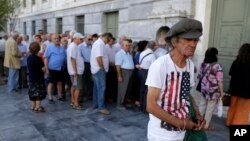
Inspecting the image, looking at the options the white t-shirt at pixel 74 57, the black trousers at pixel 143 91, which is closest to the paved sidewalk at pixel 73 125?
the black trousers at pixel 143 91

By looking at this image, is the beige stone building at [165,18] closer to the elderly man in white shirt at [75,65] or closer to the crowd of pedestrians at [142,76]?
the crowd of pedestrians at [142,76]

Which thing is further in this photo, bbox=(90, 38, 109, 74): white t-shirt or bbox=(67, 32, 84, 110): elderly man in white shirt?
bbox=(67, 32, 84, 110): elderly man in white shirt

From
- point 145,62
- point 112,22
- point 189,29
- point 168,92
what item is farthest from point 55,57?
point 189,29

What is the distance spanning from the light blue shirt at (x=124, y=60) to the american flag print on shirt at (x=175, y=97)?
4.45 metres

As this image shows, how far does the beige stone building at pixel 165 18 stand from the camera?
6.64m

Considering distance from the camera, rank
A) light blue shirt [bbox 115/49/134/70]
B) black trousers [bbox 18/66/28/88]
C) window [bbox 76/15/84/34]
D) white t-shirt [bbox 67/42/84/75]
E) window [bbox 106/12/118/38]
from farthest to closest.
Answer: window [bbox 76/15/84/34] < window [bbox 106/12/118/38] < black trousers [bbox 18/66/28/88] < light blue shirt [bbox 115/49/134/70] < white t-shirt [bbox 67/42/84/75]

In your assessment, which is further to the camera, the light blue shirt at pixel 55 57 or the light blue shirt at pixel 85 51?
the light blue shirt at pixel 85 51

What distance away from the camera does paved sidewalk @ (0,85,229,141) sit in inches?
193

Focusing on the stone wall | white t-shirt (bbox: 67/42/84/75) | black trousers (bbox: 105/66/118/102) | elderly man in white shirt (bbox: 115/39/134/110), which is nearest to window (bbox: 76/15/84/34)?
the stone wall

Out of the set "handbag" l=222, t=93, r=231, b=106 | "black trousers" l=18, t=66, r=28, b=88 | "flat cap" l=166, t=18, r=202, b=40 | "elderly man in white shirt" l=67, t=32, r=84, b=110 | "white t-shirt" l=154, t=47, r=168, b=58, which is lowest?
"black trousers" l=18, t=66, r=28, b=88

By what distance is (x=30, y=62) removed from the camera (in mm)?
6172

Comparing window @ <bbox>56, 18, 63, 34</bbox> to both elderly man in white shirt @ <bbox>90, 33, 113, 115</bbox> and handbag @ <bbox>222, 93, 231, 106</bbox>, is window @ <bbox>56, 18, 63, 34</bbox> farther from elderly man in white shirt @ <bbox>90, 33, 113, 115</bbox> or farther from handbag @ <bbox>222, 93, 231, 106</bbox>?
handbag @ <bbox>222, 93, 231, 106</bbox>

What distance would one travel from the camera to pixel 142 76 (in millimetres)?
6523

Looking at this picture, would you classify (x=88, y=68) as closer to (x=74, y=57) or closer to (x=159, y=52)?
(x=74, y=57)
